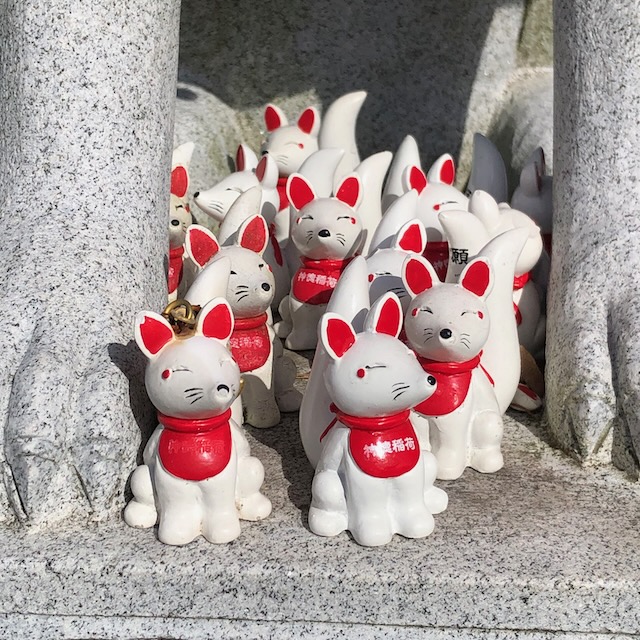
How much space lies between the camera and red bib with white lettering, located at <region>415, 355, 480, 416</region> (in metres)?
2.23

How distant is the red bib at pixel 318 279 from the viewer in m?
2.84

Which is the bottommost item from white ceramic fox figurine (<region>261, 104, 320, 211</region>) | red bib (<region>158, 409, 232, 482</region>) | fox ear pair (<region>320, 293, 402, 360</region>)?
red bib (<region>158, 409, 232, 482</region>)

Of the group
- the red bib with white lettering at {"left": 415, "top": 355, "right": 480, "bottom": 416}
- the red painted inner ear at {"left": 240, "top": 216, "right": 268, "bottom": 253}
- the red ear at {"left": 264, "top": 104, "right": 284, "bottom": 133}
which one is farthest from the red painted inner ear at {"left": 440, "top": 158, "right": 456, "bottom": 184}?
the red bib with white lettering at {"left": 415, "top": 355, "right": 480, "bottom": 416}

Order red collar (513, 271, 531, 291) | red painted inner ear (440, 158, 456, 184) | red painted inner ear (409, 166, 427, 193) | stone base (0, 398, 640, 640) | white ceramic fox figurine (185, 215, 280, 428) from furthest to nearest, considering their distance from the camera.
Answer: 1. red painted inner ear (440, 158, 456, 184)
2. red painted inner ear (409, 166, 427, 193)
3. red collar (513, 271, 531, 291)
4. white ceramic fox figurine (185, 215, 280, 428)
5. stone base (0, 398, 640, 640)

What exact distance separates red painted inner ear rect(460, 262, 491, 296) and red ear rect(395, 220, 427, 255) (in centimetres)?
35

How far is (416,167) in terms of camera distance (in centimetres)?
294

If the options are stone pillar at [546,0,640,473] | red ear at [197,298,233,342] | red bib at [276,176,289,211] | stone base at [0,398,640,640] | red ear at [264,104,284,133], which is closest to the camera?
stone base at [0,398,640,640]

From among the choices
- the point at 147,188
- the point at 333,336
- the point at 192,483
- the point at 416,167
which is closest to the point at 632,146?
the point at 416,167

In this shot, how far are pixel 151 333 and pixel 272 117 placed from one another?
182 cm

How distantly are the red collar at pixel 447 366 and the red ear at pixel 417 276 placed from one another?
164 mm

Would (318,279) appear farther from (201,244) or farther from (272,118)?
(272,118)

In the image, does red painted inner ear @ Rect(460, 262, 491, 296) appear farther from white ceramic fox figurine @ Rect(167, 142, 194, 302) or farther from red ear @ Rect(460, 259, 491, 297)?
white ceramic fox figurine @ Rect(167, 142, 194, 302)

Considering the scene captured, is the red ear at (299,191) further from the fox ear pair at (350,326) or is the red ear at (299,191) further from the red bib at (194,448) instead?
the red bib at (194,448)

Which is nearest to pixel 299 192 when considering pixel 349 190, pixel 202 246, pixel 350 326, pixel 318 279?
pixel 349 190
